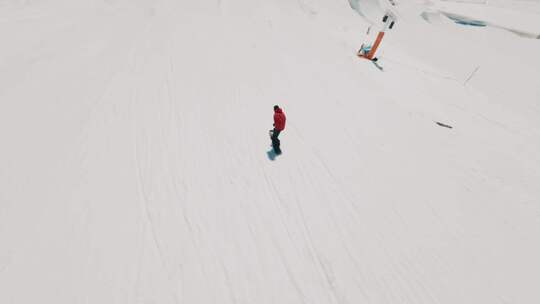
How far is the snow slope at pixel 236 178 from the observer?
4.27 metres

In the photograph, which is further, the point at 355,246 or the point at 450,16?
the point at 450,16

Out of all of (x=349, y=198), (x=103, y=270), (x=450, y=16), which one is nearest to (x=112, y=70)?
(x=103, y=270)

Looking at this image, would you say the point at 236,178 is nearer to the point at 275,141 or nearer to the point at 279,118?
the point at 275,141

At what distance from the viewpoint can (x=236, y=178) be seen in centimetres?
606

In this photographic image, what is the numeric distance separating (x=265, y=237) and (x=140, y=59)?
9.63 meters

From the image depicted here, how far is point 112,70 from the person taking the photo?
31.0ft


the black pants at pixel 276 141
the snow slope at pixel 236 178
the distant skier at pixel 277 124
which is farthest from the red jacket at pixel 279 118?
the snow slope at pixel 236 178

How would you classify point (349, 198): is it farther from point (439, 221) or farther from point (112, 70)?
point (112, 70)

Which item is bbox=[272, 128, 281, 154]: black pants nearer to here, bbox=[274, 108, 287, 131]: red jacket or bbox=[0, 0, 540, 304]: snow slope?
bbox=[274, 108, 287, 131]: red jacket

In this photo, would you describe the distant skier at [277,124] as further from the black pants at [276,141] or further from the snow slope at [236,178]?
the snow slope at [236,178]

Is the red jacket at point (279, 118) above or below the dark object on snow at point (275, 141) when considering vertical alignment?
above

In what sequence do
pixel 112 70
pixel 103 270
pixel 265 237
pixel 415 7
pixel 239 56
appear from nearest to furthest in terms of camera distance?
pixel 103 270 → pixel 265 237 → pixel 112 70 → pixel 239 56 → pixel 415 7

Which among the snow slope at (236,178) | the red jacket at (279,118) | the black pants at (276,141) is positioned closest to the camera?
the snow slope at (236,178)

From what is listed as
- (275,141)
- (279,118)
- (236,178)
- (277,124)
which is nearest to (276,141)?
(275,141)
